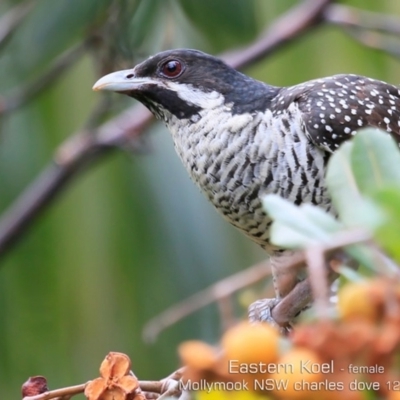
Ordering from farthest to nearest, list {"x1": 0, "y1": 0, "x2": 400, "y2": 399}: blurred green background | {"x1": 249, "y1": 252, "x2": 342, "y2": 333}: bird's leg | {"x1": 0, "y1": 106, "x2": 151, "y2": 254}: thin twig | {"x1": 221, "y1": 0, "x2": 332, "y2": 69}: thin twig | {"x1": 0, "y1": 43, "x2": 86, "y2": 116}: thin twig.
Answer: {"x1": 0, "y1": 0, "x2": 400, "y2": 399}: blurred green background → {"x1": 0, "y1": 106, "x2": 151, "y2": 254}: thin twig → {"x1": 221, "y1": 0, "x2": 332, "y2": 69}: thin twig → {"x1": 0, "y1": 43, "x2": 86, "y2": 116}: thin twig → {"x1": 249, "y1": 252, "x2": 342, "y2": 333}: bird's leg

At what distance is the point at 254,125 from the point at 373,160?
1.56m

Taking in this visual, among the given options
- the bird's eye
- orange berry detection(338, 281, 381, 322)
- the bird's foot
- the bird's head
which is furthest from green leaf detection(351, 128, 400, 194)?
the bird's eye

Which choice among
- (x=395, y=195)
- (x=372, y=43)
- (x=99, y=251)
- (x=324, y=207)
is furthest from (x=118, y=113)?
(x=395, y=195)

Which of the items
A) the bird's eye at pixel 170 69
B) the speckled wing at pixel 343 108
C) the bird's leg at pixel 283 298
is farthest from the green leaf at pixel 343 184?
the bird's eye at pixel 170 69

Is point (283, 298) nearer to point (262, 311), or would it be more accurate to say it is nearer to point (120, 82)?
point (262, 311)

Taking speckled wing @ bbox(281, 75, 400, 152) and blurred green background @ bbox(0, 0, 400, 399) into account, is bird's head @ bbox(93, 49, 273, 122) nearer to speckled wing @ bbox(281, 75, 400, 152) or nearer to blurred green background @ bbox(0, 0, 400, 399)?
speckled wing @ bbox(281, 75, 400, 152)

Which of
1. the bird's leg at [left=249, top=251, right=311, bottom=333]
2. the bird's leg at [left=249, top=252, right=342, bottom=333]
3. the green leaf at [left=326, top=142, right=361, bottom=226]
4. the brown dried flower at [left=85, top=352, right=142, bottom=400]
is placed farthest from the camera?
the bird's leg at [left=249, top=251, right=311, bottom=333]

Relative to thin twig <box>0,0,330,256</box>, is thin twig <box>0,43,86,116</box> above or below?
above

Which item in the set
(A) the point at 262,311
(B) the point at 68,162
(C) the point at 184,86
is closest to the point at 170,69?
(C) the point at 184,86

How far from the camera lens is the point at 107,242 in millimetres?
5289

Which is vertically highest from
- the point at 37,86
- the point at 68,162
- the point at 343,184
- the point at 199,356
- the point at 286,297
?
the point at 37,86

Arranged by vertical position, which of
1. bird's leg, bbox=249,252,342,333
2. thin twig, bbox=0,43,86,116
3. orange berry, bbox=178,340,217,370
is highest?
thin twig, bbox=0,43,86,116

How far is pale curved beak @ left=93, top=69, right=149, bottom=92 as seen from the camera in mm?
2922

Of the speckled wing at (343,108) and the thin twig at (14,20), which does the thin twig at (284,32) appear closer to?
the thin twig at (14,20)
